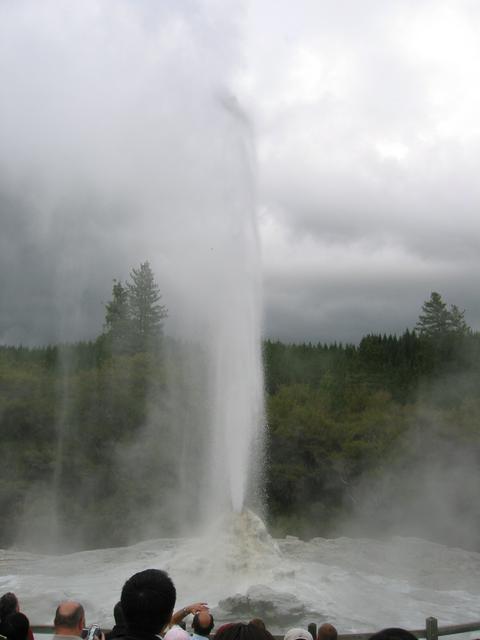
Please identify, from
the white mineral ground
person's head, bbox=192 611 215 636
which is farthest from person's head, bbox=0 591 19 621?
the white mineral ground

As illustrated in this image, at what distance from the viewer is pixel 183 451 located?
54.7 ft

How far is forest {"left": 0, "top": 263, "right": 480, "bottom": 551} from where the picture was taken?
1484cm

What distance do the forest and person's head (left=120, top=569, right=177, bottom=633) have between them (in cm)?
1308

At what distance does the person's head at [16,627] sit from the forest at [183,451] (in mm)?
12651

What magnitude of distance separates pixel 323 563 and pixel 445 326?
33.5 m

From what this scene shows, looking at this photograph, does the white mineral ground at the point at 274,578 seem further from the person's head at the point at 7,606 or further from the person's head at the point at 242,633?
the person's head at the point at 242,633

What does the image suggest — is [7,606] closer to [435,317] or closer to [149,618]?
[149,618]

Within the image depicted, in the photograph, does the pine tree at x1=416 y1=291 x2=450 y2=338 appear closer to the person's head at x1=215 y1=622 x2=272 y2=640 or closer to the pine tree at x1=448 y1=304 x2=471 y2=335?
the pine tree at x1=448 y1=304 x2=471 y2=335

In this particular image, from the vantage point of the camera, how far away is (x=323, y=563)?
9930mm

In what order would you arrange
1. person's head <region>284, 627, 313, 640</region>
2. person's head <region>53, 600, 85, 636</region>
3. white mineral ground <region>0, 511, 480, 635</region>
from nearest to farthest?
person's head <region>53, 600, 85, 636</region> → person's head <region>284, 627, 313, 640</region> → white mineral ground <region>0, 511, 480, 635</region>

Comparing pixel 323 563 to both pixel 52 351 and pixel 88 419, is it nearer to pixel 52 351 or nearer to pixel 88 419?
pixel 88 419

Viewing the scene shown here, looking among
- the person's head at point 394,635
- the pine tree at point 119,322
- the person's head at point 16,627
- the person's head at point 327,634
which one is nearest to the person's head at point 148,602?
the person's head at point 394,635

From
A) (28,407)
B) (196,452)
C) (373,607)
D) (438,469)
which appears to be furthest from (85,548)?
(373,607)

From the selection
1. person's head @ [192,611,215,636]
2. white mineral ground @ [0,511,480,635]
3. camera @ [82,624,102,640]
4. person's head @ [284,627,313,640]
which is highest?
camera @ [82,624,102,640]
